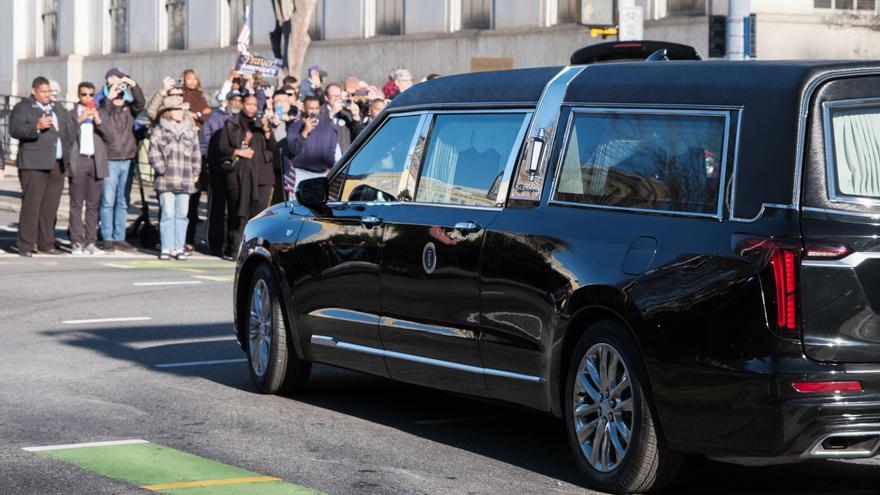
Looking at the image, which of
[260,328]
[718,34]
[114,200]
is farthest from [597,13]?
[260,328]

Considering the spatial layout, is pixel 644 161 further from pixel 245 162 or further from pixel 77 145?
pixel 245 162

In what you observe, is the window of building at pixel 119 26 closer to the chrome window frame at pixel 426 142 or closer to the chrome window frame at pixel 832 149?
the chrome window frame at pixel 426 142

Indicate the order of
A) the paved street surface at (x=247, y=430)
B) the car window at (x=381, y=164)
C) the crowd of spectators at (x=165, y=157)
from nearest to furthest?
the paved street surface at (x=247, y=430)
the car window at (x=381, y=164)
the crowd of spectators at (x=165, y=157)

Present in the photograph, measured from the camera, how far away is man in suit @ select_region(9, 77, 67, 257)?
2017 cm

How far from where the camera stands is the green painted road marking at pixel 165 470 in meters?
7.54

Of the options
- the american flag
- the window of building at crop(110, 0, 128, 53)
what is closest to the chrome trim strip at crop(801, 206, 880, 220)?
the american flag

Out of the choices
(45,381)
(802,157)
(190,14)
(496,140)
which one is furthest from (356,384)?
(190,14)

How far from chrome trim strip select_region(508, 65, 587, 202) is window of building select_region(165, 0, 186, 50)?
124 ft

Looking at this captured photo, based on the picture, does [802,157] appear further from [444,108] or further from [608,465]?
[444,108]

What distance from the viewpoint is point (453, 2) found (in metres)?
35.4

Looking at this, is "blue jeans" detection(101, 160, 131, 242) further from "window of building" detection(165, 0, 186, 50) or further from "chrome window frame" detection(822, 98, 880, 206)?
"window of building" detection(165, 0, 186, 50)

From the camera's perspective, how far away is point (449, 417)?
9.60 meters

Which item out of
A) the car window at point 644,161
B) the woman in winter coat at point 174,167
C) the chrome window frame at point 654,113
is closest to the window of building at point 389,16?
the woman in winter coat at point 174,167

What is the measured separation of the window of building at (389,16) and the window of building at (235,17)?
5470 mm
